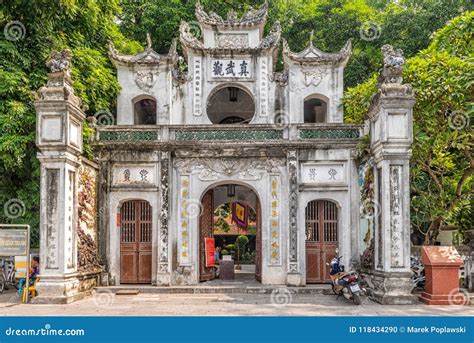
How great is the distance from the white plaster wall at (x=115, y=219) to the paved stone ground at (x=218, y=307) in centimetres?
146

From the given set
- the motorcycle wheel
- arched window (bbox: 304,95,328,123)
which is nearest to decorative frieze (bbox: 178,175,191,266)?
the motorcycle wheel

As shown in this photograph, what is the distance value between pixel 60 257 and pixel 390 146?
8.12 m

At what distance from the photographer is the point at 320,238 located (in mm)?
16016

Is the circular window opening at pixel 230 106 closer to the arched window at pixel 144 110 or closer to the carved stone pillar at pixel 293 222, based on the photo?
the arched window at pixel 144 110

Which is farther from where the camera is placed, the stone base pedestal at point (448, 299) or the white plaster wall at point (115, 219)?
the white plaster wall at point (115, 219)

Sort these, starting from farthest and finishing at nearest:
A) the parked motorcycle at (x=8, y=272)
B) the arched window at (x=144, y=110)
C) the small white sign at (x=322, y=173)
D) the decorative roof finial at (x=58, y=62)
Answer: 1. the arched window at (x=144, y=110)
2. the small white sign at (x=322, y=173)
3. the parked motorcycle at (x=8, y=272)
4. the decorative roof finial at (x=58, y=62)

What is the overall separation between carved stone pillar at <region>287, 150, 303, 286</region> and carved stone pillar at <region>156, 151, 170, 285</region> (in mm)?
3509

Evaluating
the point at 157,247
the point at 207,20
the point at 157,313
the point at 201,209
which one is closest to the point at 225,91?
the point at 207,20

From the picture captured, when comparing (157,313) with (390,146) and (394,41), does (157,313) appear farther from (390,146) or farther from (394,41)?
(394,41)

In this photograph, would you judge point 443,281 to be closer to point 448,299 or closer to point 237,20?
point 448,299

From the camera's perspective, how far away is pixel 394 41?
2273 cm

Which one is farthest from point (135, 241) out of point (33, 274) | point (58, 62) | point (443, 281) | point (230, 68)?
point (443, 281)

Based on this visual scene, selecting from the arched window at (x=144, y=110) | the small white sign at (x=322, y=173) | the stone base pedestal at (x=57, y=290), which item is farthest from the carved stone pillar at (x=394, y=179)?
the arched window at (x=144, y=110)

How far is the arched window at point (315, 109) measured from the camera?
756 inches
